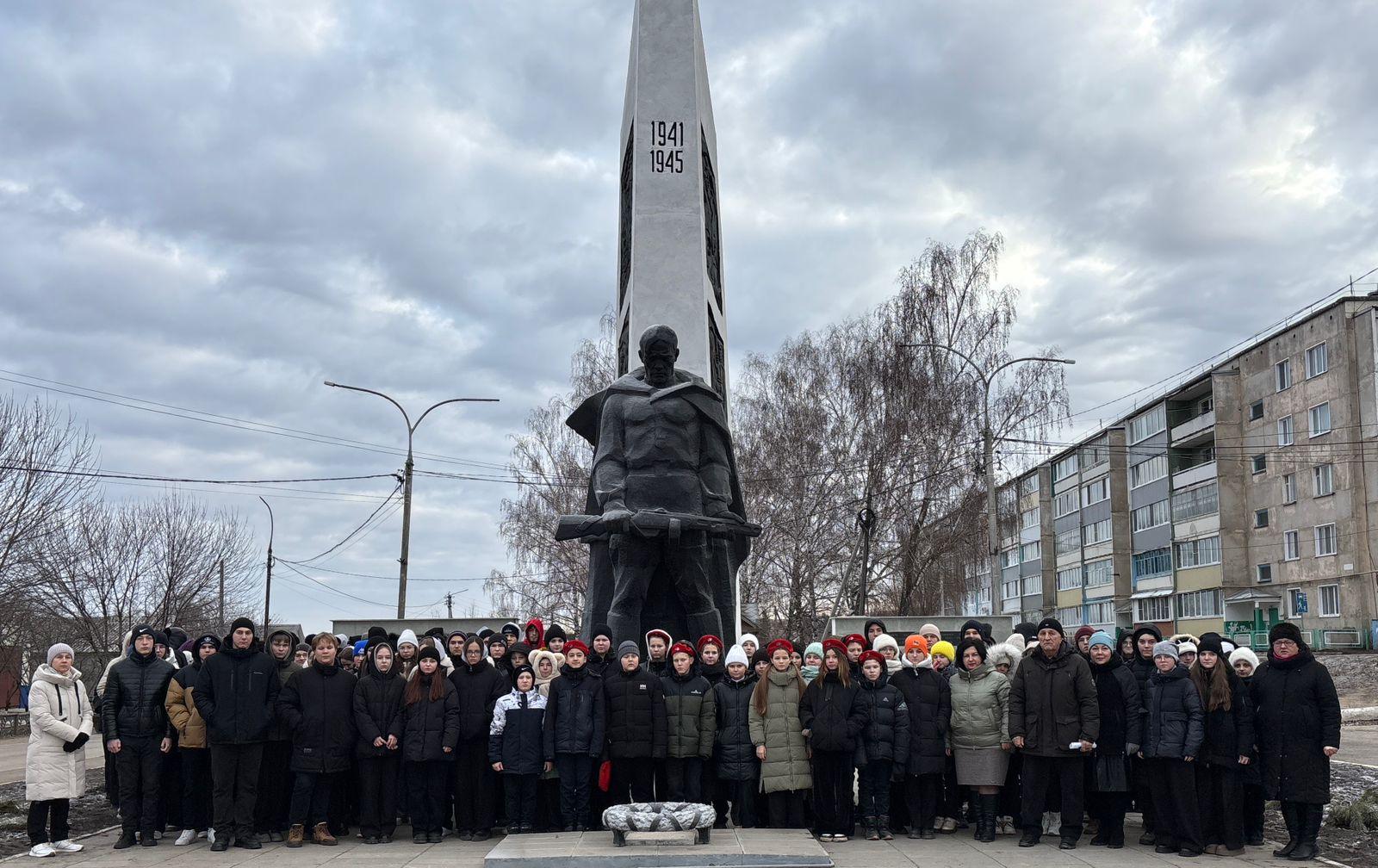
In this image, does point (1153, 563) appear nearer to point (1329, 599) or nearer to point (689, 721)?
point (1329, 599)

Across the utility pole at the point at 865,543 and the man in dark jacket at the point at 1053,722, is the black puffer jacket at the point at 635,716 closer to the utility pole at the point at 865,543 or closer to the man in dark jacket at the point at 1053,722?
the man in dark jacket at the point at 1053,722

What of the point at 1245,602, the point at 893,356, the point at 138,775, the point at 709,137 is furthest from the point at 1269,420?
the point at 138,775

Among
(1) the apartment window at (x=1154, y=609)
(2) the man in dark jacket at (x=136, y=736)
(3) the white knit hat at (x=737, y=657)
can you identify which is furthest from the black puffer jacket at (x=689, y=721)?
(1) the apartment window at (x=1154, y=609)

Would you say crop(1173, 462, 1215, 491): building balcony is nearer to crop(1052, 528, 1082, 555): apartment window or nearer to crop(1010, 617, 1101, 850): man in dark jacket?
crop(1052, 528, 1082, 555): apartment window

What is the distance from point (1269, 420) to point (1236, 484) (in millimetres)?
3285

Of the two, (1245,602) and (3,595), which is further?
(1245,602)

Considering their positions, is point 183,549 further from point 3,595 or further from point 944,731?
point 944,731

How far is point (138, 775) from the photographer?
29.4 feet

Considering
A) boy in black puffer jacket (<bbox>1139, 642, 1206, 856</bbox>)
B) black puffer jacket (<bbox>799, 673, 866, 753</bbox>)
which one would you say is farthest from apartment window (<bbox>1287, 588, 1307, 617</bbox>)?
black puffer jacket (<bbox>799, 673, 866, 753</bbox>)

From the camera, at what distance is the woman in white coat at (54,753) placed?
852 centimetres

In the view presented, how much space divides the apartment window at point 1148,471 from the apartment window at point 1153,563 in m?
2.98

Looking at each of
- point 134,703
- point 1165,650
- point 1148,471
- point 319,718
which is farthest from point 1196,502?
point 134,703

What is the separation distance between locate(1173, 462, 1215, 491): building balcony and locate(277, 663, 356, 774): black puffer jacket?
4156 cm

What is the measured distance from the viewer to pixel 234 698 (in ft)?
28.5
